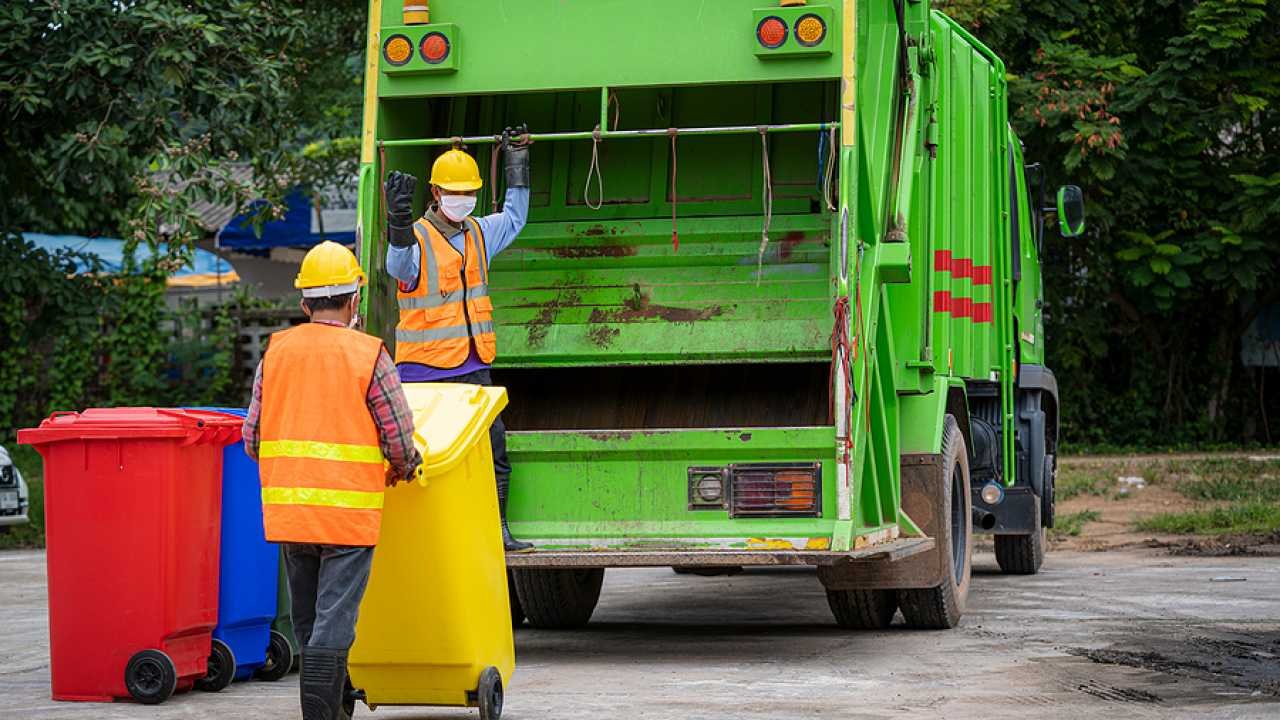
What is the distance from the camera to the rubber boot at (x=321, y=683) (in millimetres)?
5285

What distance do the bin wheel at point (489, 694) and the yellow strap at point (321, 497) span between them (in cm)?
76

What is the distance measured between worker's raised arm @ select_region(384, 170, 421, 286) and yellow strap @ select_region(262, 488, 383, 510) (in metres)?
1.94

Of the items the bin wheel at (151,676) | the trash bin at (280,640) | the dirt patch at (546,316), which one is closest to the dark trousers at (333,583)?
the bin wheel at (151,676)

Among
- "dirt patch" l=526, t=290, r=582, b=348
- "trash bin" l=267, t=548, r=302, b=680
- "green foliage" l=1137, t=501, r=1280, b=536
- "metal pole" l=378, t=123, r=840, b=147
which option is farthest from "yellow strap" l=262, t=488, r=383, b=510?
"green foliage" l=1137, t=501, r=1280, b=536

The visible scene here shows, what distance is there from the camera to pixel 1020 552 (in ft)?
37.9

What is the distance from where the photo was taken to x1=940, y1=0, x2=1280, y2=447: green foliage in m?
17.3

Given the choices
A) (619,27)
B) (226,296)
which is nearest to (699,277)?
(619,27)

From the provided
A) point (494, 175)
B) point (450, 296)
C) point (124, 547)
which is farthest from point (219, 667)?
point (494, 175)

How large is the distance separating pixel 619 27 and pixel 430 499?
9.06ft

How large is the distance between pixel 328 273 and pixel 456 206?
1.93m

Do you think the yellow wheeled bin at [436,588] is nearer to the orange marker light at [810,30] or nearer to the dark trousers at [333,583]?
the dark trousers at [333,583]

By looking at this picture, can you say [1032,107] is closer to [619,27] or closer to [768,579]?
[768,579]

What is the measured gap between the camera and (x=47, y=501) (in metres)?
6.68

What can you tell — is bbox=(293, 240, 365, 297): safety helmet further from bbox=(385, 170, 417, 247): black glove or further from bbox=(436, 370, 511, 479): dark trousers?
bbox=(436, 370, 511, 479): dark trousers
